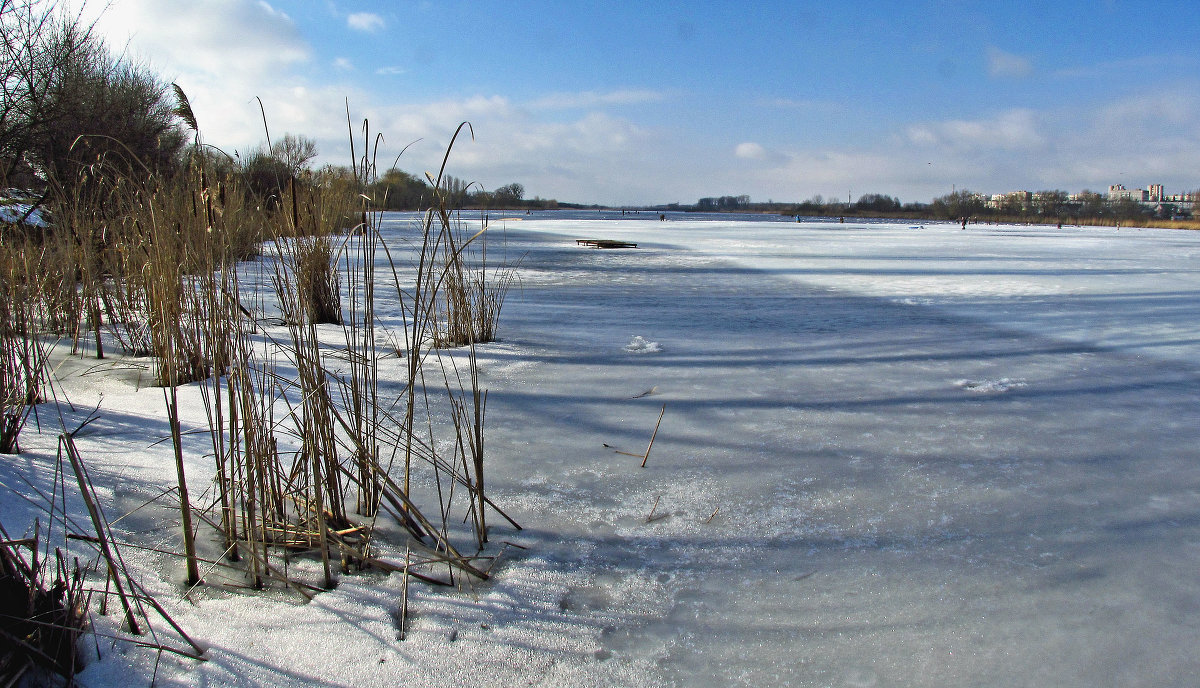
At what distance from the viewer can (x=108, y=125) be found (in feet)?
22.9

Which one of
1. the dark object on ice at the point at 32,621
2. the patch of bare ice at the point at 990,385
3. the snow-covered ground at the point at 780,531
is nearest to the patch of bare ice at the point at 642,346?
the snow-covered ground at the point at 780,531

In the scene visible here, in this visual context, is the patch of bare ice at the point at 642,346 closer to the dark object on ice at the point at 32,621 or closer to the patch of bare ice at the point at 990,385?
the patch of bare ice at the point at 990,385

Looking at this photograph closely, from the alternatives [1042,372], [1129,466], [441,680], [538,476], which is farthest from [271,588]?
[1042,372]

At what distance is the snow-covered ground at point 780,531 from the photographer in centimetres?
94

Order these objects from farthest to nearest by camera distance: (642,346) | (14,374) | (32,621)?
(642,346), (14,374), (32,621)

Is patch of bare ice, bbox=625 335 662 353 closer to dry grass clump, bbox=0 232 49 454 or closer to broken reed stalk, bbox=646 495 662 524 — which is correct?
broken reed stalk, bbox=646 495 662 524

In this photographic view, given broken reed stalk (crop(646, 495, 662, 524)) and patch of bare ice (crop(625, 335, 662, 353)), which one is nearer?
broken reed stalk (crop(646, 495, 662, 524))

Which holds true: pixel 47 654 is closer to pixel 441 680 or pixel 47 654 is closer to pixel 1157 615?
pixel 441 680

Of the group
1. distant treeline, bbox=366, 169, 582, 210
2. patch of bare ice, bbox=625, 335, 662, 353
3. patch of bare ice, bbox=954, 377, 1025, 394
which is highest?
distant treeline, bbox=366, 169, 582, 210

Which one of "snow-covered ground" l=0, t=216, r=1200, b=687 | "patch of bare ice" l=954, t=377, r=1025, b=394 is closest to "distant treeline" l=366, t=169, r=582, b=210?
"snow-covered ground" l=0, t=216, r=1200, b=687

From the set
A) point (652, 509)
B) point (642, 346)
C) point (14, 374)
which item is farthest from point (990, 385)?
point (14, 374)

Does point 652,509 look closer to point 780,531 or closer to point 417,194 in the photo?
point 780,531

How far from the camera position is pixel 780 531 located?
135 centimetres

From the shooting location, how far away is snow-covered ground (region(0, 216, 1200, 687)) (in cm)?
94
